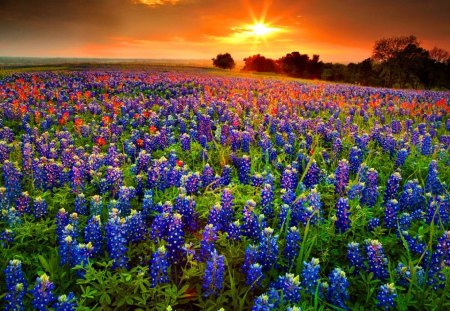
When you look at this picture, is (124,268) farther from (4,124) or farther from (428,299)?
(4,124)

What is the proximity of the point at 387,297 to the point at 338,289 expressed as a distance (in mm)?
376

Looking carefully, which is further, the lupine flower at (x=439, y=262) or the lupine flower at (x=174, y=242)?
the lupine flower at (x=174, y=242)

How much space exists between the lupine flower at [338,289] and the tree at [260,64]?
8029cm

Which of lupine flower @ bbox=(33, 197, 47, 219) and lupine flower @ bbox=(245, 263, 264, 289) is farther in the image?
lupine flower @ bbox=(33, 197, 47, 219)

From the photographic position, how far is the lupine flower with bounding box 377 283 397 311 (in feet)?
9.36

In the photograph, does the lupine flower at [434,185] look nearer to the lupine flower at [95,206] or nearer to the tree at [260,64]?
the lupine flower at [95,206]

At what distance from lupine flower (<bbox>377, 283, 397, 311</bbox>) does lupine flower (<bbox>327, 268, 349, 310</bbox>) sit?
0.83 ft

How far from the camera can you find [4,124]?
29.2 ft

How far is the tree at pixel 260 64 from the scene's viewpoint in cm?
8266

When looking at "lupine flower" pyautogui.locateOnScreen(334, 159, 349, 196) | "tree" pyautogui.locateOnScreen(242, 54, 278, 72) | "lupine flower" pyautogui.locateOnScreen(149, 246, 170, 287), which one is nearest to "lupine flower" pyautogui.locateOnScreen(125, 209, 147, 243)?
"lupine flower" pyautogui.locateOnScreen(149, 246, 170, 287)

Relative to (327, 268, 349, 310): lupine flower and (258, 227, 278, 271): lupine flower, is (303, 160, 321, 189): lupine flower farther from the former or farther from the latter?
(327, 268, 349, 310): lupine flower

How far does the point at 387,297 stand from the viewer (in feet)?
9.39

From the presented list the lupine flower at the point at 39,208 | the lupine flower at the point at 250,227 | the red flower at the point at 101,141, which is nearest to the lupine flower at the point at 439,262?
the lupine flower at the point at 250,227

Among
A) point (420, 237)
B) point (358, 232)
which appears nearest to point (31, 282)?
point (358, 232)
